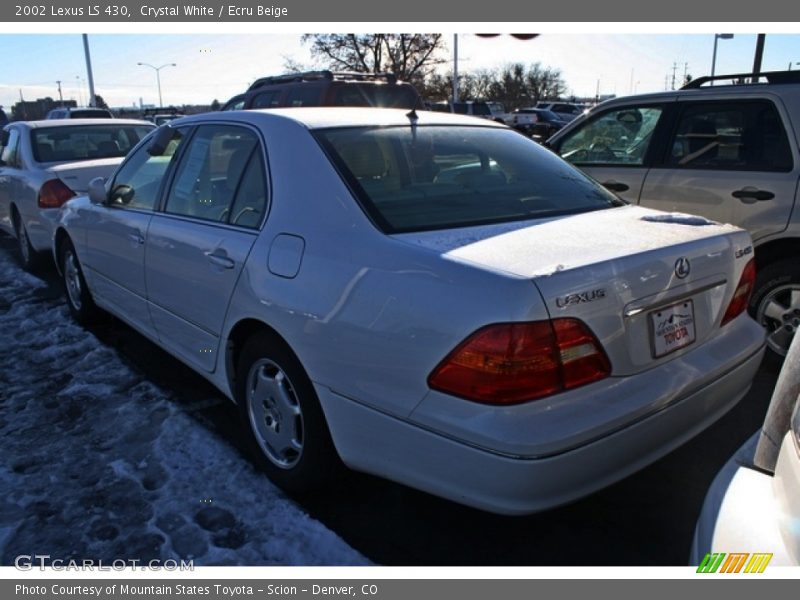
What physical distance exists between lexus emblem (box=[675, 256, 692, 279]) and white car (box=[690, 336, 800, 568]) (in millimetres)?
668

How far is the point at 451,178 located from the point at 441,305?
1088mm

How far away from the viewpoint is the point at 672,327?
2416 millimetres

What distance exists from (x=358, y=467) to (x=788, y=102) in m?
3.66

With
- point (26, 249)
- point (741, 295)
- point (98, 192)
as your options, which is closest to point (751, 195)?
point (741, 295)

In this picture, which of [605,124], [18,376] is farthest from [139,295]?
[605,124]

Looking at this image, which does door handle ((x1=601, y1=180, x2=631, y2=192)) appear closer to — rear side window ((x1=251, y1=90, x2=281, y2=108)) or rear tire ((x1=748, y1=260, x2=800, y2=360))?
rear tire ((x1=748, y1=260, x2=800, y2=360))

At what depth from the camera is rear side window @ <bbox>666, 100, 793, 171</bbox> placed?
14.1 feet

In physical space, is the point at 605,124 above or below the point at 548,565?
above

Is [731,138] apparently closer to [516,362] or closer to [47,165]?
[516,362]

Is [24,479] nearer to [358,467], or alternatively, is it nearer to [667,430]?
[358,467]

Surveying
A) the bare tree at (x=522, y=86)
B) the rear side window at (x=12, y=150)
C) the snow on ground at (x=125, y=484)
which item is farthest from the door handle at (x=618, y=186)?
the bare tree at (x=522, y=86)

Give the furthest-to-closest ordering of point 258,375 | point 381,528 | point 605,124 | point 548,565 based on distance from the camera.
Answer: point 605,124 < point 258,375 < point 381,528 < point 548,565

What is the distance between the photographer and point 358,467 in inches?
99.7

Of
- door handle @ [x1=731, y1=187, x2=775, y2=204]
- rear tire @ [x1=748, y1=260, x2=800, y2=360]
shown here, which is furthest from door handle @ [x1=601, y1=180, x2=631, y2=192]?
rear tire @ [x1=748, y1=260, x2=800, y2=360]
